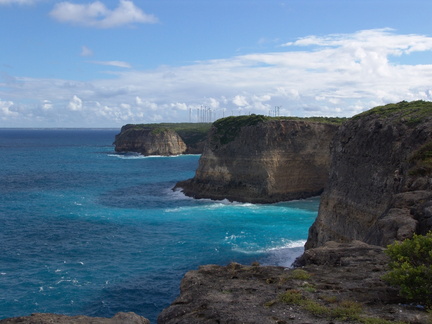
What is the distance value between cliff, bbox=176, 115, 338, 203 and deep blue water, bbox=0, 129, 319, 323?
3.67 m

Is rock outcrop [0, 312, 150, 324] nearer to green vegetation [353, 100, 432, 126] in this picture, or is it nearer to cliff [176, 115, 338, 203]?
green vegetation [353, 100, 432, 126]

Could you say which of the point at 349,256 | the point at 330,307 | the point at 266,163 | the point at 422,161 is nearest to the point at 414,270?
the point at 330,307

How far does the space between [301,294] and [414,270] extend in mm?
4188

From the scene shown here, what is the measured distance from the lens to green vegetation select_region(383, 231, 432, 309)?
14609 mm

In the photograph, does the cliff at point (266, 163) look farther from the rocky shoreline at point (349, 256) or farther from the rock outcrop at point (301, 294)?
the rock outcrop at point (301, 294)

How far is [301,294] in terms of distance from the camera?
646 inches

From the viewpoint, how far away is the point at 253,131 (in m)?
80.1

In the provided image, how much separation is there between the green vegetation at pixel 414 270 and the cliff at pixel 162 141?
147488 millimetres

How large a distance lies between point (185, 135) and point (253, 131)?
103680 mm

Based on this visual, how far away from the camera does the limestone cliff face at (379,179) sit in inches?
927

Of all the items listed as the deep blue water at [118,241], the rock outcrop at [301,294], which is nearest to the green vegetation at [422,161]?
the rock outcrop at [301,294]

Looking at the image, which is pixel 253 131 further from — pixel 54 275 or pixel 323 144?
pixel 54 275

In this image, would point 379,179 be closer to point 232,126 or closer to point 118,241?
point 118,241

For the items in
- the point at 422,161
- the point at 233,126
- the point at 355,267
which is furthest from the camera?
the point at 233,126
